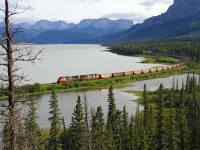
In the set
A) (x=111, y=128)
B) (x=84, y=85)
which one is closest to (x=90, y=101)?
(x=84, y=85)

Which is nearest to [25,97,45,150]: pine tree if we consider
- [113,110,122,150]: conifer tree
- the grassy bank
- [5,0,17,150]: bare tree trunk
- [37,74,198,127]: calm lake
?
[5,0,17,150]: bare tree trunk

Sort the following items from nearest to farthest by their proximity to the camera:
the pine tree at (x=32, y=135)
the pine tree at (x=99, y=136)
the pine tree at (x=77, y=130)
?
the pine tree at (x=32, y=135) < the pine tree at (x=99, y=136) < the pine tree at (x=77, y=130)

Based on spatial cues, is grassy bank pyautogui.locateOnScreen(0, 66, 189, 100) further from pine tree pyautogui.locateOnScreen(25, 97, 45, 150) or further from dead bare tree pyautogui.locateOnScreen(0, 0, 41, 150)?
dead bare tree pyautogui.locateOnScreen(0, 0, 41, 150)

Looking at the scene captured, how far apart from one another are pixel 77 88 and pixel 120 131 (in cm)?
8847

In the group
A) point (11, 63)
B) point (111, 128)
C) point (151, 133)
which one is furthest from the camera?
point (151, 133)

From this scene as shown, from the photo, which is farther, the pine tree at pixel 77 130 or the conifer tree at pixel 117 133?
the conifer tree at pixel 117 133

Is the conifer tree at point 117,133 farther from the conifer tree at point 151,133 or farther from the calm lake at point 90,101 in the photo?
the calm lake at point 90,101

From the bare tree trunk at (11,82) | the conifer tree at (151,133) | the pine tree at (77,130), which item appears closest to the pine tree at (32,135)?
the bare tree trunk at (11,82)

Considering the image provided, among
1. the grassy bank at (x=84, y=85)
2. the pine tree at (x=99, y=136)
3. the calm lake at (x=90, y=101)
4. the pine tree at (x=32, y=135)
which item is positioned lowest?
the calm lake at (x=90, y=101)

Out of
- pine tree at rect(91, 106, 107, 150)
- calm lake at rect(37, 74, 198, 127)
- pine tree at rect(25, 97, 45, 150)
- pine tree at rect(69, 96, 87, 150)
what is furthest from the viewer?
calm lake at rect(37, 74, 198, 127)

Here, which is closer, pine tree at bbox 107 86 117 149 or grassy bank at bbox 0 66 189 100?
pine tree at bbox 107 86 117 149

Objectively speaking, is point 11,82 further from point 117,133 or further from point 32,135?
point 117,133

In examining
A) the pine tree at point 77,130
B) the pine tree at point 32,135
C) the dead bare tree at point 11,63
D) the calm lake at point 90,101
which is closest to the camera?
the dead bare tree at point 11,63

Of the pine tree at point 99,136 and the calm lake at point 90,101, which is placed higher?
the pine tree at point 99,136
